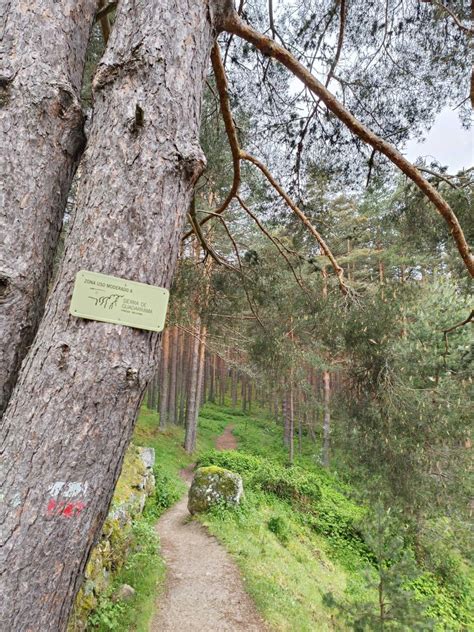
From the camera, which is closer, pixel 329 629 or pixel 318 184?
pixel 318 184

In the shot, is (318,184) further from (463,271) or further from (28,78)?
(28,78)

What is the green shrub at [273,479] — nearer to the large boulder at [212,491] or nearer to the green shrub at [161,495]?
the green shrub at [161,495]

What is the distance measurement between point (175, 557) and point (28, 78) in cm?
631

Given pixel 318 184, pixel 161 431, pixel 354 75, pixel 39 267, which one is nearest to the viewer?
pixel 39 267

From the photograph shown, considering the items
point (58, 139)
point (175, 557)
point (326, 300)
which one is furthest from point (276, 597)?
point (58, 139)

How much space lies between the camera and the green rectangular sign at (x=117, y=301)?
1035 mm

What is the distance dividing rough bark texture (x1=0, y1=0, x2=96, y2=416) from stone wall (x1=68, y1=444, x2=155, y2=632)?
1.31 meters

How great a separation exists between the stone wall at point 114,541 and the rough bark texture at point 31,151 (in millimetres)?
1309

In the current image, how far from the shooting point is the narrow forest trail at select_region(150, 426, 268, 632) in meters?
4.19

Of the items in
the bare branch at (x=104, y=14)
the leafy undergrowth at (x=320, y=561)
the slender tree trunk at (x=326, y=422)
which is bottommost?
the leafy undergrowth at (x=320, y=561)

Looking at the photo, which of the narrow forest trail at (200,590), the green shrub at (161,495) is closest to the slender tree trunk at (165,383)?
the green shrub at (161,495)

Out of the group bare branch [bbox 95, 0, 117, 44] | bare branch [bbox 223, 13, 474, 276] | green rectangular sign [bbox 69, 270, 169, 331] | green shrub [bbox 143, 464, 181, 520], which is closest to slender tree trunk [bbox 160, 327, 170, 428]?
green shrub [bbox 143, 464, 181, 520]

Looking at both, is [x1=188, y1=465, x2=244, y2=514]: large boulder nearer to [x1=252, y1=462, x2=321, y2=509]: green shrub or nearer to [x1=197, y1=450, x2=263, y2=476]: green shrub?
[x1=252, y1=462, x2=321, y2=509]: green shrub

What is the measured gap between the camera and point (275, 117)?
13.3ft
